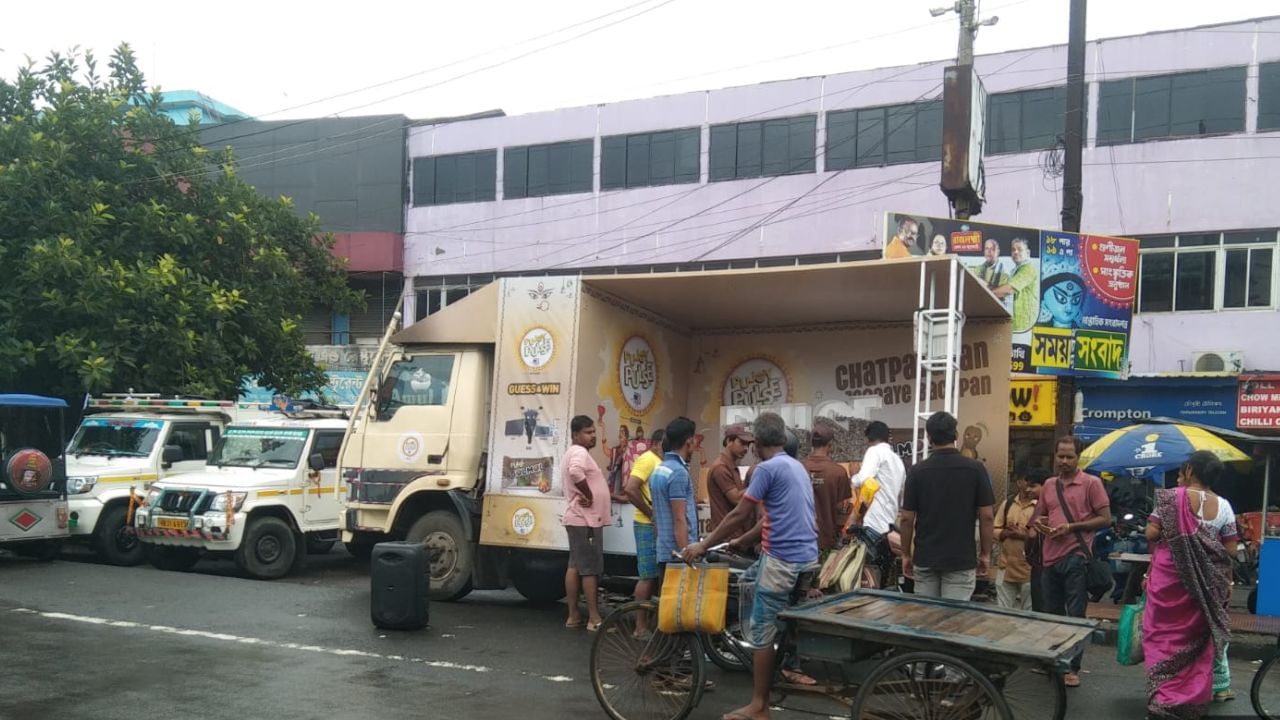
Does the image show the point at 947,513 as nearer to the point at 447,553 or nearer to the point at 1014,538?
the point at 1014,538

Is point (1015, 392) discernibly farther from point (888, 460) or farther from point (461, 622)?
point (461, 622)


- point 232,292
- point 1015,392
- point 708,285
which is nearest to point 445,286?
point 232,292

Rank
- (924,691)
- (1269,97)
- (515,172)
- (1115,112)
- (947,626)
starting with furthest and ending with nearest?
(515,172), (1115,112), (1269,97), (947,626), (924,691)

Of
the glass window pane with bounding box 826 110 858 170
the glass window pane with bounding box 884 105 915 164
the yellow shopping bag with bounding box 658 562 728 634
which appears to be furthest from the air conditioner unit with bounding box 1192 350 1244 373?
the yellow shopping bag with bounding box 658 562 728 634

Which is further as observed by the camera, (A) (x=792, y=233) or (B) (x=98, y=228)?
(A) (x=792, y=233)

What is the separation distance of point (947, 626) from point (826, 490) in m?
3.23

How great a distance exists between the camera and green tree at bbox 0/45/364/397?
16.8 meters

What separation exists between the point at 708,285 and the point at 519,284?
1.83 meters

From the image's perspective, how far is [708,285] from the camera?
930 cm

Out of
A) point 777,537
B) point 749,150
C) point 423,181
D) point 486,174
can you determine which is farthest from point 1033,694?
point 423,181

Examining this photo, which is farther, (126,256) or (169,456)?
(126,256)

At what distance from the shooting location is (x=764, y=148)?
2550 centimetres

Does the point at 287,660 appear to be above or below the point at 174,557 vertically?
above

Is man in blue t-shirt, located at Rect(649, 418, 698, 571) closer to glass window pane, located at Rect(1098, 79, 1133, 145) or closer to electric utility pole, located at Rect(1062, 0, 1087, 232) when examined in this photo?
electric utility pole, located at Rect(1062, 0, 1087, 232)
